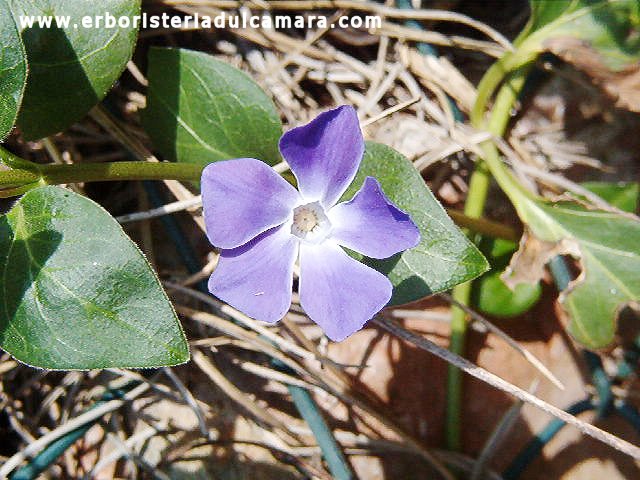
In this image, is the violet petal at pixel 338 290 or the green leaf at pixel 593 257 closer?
the violet petal at pixel 338 290

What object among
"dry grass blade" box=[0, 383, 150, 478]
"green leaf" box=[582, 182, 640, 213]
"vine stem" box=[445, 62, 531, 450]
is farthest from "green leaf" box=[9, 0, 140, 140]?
"green leaf" box=[582, 182, 640, 213]

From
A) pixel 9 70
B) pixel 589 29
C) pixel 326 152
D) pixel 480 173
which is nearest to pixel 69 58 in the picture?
pixel 9 70

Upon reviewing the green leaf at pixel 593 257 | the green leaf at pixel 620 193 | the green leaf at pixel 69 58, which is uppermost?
the green leaf at pixel 69 58

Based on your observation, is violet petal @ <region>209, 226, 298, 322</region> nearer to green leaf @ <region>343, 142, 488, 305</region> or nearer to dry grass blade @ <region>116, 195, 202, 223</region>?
green leaf @ <region>343, 142, 488, 305</region>

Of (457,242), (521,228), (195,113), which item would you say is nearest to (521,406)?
(521,228)

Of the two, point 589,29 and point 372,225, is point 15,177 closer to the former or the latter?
point 372,225

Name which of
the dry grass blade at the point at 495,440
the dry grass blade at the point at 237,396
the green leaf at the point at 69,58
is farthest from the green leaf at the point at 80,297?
the dry grass blade at the point at 495,440

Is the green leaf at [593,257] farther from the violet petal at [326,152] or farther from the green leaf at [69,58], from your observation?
the green leaf at [69,58]
